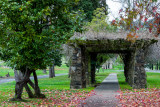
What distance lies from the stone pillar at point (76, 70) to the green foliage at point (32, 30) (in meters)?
5.17

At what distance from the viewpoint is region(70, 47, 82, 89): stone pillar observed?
14.6 m

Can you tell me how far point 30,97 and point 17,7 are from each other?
4.75m

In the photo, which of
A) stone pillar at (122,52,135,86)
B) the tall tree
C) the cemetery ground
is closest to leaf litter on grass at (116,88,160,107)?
the cemetery ground

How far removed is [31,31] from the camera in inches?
312

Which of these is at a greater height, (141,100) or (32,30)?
(32,30)

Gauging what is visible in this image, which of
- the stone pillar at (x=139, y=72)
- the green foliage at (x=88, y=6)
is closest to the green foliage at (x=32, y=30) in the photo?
the stone pillar at (x=139, y=72)

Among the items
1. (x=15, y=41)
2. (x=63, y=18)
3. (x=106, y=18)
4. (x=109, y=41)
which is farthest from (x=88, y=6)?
(x=15, y=41)

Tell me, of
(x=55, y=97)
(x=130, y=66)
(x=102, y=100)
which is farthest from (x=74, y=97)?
(x=130, y=66)

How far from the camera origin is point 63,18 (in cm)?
930

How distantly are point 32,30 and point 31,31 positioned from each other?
88mm

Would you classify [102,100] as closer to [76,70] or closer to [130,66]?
[76,70]

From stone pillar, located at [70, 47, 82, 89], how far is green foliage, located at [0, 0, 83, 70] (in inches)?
204

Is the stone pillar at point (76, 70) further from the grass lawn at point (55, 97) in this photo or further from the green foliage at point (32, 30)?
the green foliage at point (32, 30)

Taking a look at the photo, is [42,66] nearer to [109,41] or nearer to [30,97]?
[30,97]
